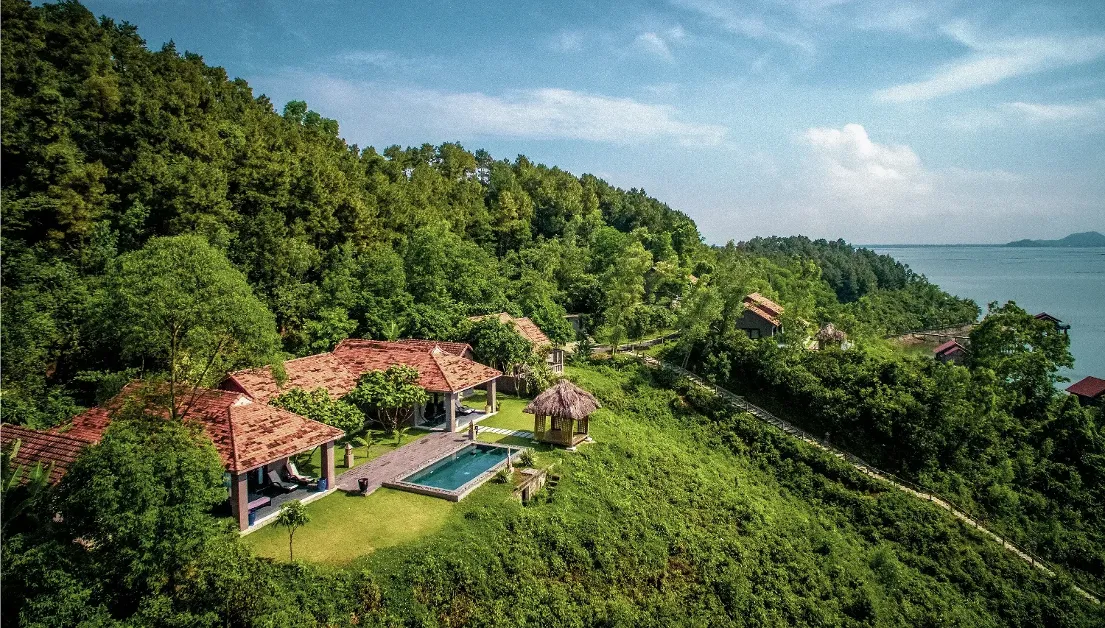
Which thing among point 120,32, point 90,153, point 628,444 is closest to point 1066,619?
point 628,444

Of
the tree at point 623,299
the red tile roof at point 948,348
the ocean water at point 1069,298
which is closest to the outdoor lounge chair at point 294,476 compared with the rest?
the tree at point 623,299

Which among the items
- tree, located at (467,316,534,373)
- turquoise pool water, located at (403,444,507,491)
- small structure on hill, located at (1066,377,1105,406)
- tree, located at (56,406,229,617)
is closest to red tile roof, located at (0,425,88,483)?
tree, located at (56,406,229,617)

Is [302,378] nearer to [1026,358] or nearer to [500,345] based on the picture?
[500,345]

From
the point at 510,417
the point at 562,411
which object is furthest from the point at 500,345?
the point at 562,411

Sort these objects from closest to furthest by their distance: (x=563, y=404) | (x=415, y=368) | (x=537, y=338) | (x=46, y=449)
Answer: (x=46, y=449) → (x=563, y=404) → (x=415, y=368) → (x=537, y=338)

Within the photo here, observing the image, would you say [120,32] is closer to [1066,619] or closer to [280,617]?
[280,617]

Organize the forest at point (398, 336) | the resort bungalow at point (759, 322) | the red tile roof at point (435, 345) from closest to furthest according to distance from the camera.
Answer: the forest at point (398, 336)
the red tile roof at point (435, 345)
the resort bungalow at point (759, 322)

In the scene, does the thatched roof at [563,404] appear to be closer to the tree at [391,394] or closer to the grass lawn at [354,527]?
the tree at [391,394]
